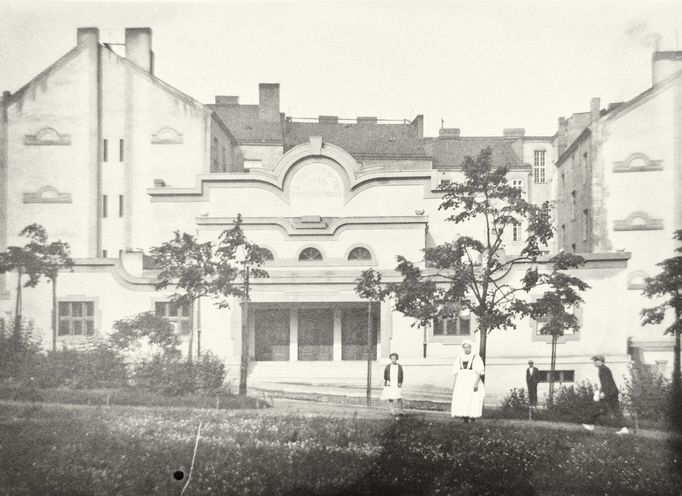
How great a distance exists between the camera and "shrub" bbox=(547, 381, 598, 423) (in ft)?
32.4

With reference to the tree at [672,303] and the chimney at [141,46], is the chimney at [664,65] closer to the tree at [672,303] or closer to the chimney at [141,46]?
the tree at [672,303]

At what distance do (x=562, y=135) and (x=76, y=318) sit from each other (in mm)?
9108

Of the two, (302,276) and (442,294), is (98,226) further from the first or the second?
(442,294)

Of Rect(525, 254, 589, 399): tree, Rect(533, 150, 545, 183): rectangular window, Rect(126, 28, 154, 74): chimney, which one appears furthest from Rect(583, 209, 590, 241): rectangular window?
Rect(126, 28, 154, 74): chimney

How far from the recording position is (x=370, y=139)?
27.4 meters

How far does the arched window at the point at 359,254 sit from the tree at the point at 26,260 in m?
5.50

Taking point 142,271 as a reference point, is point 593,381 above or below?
below

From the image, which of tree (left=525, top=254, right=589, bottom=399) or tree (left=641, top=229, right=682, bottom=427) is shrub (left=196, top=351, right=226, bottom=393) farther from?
tree (left=641, top=229, right=682, bottom=427)

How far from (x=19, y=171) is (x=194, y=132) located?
177 inches

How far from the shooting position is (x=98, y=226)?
11234mm

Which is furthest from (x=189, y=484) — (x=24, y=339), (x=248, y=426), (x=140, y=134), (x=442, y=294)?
(x=140, y=134)

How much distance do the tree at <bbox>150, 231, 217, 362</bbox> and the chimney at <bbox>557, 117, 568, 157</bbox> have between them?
6.44 metres

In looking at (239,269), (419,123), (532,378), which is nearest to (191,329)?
(239,269)

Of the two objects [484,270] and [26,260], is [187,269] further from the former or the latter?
[484,270]
